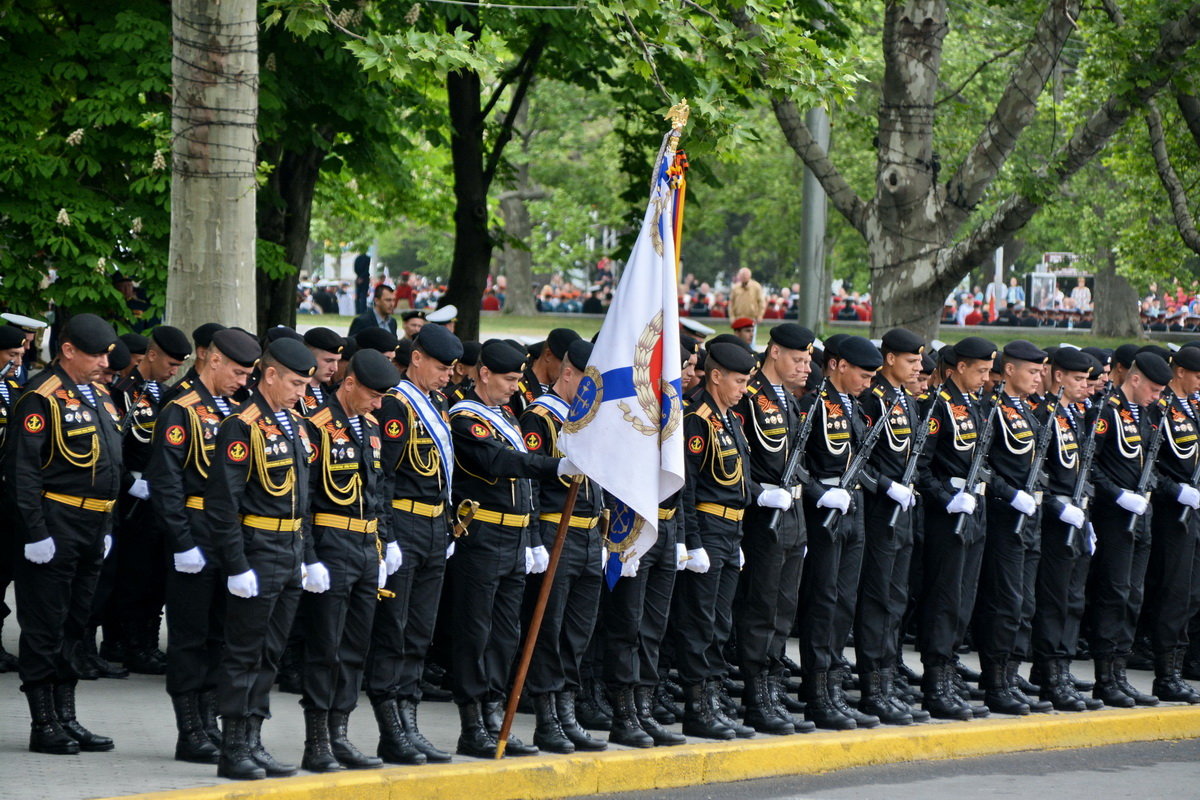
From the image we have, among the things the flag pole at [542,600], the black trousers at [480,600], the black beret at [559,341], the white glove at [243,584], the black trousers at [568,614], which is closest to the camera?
the white glove at [243,584]

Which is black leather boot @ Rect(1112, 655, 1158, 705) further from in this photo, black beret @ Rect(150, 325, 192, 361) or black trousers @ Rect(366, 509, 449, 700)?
black beret @ Rect(150, 325, 192, 361)

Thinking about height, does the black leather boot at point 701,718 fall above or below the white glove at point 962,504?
below

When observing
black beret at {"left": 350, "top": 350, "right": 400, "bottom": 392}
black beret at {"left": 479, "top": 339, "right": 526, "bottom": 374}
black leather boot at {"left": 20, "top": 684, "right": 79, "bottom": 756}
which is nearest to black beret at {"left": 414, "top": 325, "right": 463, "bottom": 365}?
black beret at {"left": 479, "top": 339, "right": 526, "bottom": 374}

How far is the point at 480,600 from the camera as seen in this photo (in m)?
8.14

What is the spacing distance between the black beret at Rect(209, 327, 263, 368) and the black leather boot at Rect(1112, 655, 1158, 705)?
5.87 metres

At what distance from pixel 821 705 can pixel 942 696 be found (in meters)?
0.89

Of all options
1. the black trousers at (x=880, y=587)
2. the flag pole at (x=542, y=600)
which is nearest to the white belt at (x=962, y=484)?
the black trousers at (x=880, y=587)

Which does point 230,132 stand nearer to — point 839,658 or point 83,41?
point 83,41

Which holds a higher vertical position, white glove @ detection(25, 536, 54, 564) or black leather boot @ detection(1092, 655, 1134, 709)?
white glove @ detection(25, 536, 54, 564)

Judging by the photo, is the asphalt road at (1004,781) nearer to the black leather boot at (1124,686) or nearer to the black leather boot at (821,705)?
the black leather boot at (821,705)

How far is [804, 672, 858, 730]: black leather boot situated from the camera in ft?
30.7

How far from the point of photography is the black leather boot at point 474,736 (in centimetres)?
807

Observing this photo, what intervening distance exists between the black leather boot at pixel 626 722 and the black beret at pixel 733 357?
168 centimetres

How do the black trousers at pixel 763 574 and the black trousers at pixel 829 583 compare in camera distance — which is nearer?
the black trousers at pixel 763 574
